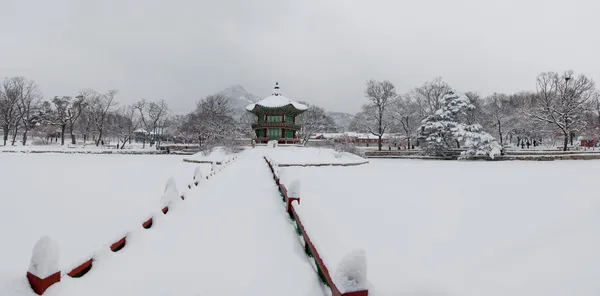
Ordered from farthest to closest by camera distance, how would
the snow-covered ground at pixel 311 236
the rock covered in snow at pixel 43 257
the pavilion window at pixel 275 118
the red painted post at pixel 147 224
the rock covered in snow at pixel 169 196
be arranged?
1. the pavilion window at pixel 275 118
2. the rock covered in snow at pixel 169 196
3. the red painted post at pixel 147 224
4. the snow-covered ground at pixel 311 236
5. the rock covered in snow at pixel 43 257

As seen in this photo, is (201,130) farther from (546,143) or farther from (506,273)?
(546,143)

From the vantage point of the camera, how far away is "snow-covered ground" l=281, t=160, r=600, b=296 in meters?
5.35

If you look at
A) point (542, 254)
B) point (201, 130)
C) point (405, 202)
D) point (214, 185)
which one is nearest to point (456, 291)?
point (542, 254)

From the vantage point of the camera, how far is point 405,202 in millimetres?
12352

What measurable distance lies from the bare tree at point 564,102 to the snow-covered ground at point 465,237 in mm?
32354

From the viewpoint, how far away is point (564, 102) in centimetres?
4084

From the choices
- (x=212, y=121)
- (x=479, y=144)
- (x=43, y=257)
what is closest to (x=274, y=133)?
(x=212, y=121)

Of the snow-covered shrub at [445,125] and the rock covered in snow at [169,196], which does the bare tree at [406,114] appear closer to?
the snow-covered shrub at [445,125]

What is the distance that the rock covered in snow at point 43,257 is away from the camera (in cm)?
353

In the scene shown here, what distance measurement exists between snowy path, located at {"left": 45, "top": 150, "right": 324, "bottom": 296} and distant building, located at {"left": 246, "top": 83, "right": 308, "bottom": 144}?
36.3m

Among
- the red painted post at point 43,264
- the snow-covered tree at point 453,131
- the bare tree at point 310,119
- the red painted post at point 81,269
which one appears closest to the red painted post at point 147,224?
the red painted post at point 81,269

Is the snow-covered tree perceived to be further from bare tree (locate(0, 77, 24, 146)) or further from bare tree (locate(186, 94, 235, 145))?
bare tree (locate(0, 77, 24, 146))

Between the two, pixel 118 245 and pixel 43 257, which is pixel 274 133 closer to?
pixel 118 245

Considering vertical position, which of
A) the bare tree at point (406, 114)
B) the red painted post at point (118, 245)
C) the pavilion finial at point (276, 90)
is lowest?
the red painted post at point (118, 245)
